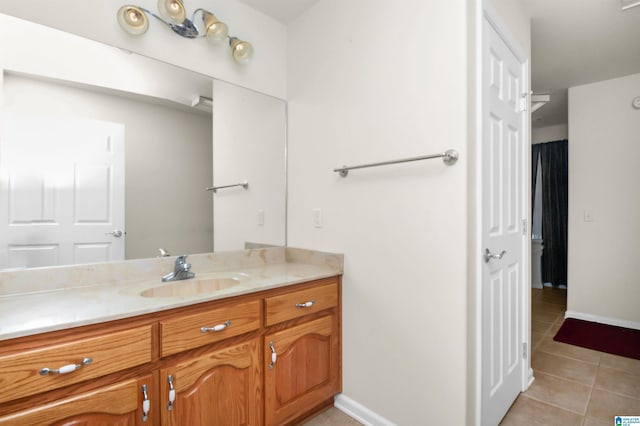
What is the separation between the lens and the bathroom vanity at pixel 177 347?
92cm

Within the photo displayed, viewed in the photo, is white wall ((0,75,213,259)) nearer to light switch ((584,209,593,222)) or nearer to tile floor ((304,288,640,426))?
tile floor ((304,288,640,426))

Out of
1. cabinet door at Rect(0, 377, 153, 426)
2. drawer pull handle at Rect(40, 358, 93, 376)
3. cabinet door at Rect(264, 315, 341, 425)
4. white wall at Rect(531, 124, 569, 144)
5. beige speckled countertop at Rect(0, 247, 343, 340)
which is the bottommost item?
cabinet door at Rect(264, 315, 341, 425)

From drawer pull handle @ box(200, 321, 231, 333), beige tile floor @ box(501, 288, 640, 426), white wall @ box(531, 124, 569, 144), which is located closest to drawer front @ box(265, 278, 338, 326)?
drawer pull handle @ box(200, 321, 231, 333)

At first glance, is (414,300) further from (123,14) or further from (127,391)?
(123,14)

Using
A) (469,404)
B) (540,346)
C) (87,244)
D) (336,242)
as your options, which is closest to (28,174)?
(87,244)

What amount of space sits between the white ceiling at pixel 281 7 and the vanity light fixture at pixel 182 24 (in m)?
0.25

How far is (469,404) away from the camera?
1307 mm

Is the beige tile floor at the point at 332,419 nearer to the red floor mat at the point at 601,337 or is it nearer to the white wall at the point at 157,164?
the white wall at the point at 157,164

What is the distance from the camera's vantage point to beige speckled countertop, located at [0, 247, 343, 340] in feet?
3.28

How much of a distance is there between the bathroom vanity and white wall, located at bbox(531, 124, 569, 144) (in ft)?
15.4

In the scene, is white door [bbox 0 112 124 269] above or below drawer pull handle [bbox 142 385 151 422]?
above

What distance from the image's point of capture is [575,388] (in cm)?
197

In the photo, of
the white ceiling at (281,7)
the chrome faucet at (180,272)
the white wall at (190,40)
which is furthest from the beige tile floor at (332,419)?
the white ceiling at (281,7)

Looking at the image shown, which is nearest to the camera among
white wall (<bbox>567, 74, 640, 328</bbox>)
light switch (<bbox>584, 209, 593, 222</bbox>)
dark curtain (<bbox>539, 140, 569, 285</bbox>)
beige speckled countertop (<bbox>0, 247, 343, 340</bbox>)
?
beige speckled countertop (<bbox>0, 247, 343, 340</bbox>)
